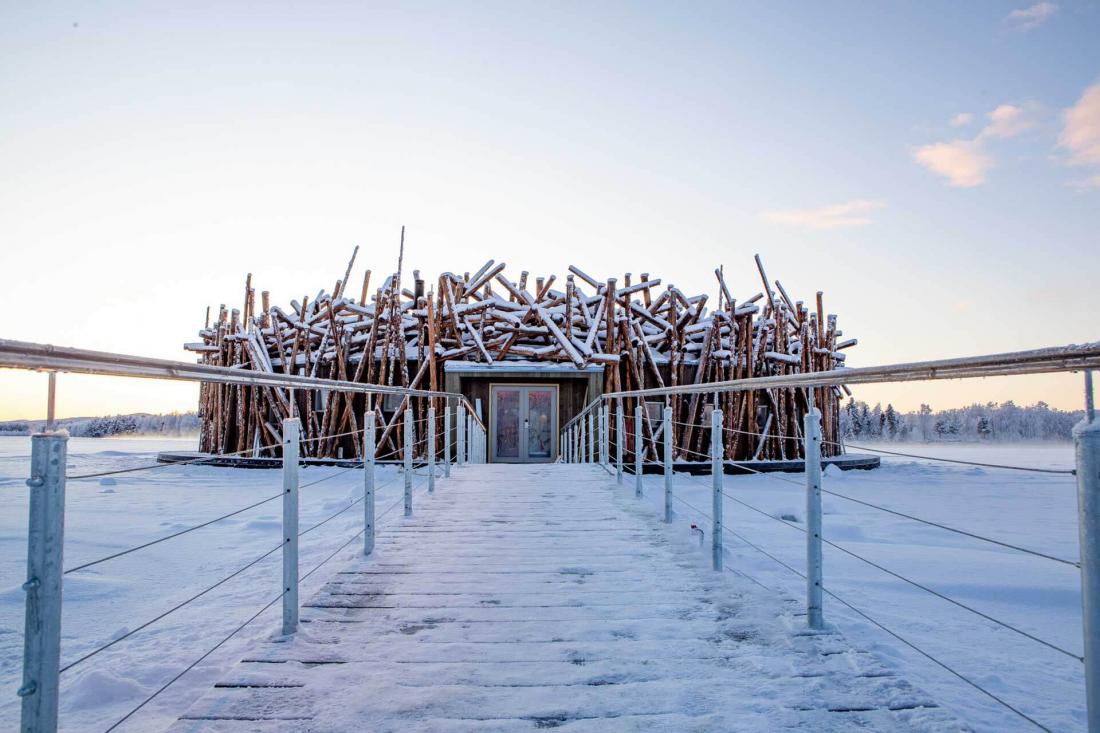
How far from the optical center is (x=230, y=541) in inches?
279

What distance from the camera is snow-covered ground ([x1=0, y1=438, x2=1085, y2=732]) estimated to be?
2885 mm

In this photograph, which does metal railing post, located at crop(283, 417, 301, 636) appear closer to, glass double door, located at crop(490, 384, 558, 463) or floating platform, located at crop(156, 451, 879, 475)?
floating platform, located at crop(156, 451, 879, 475)

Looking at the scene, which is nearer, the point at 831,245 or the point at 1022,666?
the point at 1022,666

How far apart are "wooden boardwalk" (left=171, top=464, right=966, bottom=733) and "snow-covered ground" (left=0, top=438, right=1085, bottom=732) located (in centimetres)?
42

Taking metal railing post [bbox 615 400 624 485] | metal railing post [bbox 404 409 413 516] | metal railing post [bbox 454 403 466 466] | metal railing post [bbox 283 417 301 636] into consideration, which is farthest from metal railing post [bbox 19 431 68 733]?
metal railing post [bbox 454 403 466 466]

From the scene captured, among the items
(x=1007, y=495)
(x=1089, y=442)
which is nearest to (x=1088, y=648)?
(x=1089, y=442)

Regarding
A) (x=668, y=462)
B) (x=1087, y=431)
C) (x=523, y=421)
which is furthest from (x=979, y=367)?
(x=523, y=421)

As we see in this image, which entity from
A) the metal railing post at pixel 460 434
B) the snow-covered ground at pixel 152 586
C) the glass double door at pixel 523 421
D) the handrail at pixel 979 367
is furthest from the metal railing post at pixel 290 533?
the glass double door at pixel 523 421

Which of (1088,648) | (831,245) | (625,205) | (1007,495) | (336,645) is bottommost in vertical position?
(1007,495)

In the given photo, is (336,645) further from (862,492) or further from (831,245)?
(831,245)

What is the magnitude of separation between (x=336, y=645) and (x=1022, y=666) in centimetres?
345

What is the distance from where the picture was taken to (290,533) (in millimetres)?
2715

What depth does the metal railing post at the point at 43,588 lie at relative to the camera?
1.43 meters

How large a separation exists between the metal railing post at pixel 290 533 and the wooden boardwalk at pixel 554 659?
0.10m
